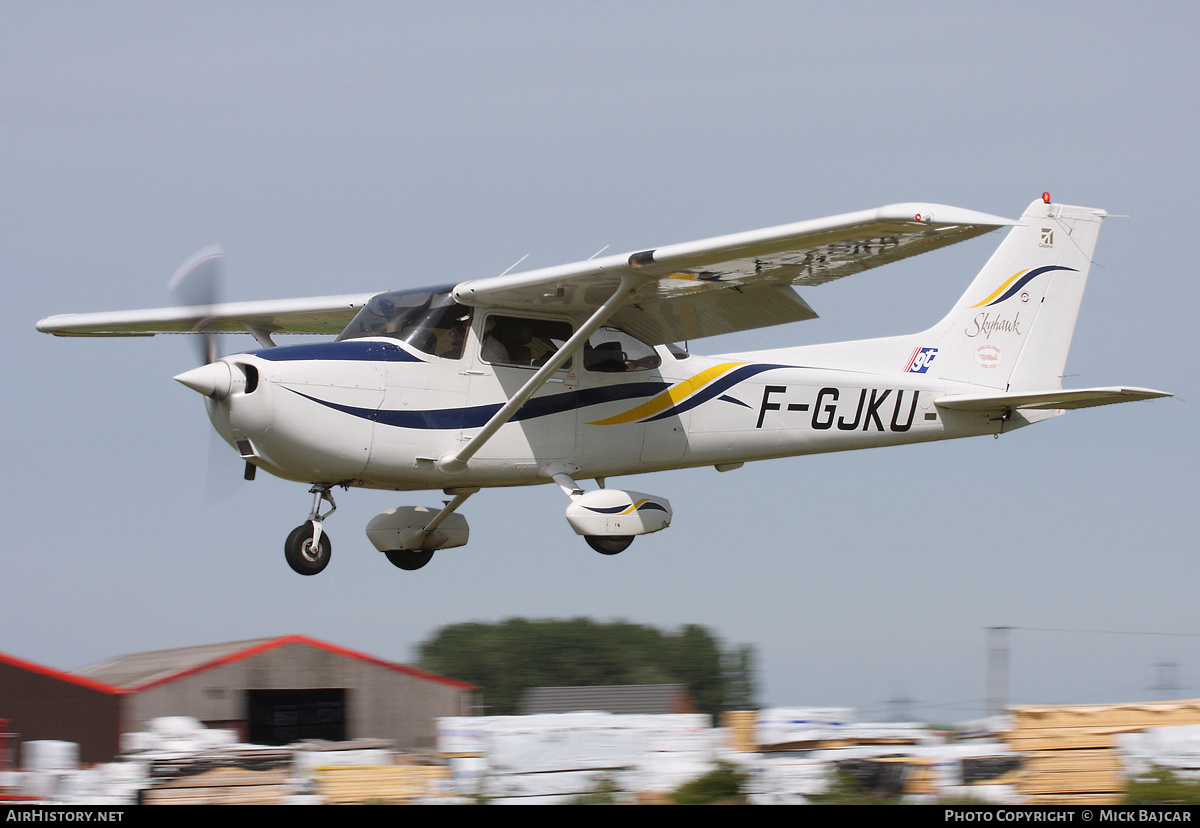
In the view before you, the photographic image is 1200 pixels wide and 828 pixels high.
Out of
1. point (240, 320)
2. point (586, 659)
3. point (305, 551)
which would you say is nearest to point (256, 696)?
point (240, 320)

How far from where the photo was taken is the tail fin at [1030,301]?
14.2 metres

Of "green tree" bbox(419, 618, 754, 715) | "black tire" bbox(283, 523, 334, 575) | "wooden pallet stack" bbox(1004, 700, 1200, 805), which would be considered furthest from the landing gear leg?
"green tree" bbox(419, 618, 754, 715)

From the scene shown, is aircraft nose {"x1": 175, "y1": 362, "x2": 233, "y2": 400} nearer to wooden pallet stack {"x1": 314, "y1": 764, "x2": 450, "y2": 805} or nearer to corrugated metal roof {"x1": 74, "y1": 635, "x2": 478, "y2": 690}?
wooden pallet stack {"x1": 314, "y1": 764, "x2": 450, "y2": 805}

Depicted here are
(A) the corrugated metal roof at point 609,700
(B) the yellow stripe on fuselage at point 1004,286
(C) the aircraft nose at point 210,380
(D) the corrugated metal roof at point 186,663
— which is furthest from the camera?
(D) the corrugated metal roof at point 186,663

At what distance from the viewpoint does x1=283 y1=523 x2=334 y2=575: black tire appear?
10953mm

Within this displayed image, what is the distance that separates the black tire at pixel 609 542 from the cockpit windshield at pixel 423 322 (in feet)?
6.51

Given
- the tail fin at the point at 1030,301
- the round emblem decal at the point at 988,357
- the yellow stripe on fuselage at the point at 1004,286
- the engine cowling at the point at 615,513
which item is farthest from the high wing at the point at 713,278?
the yellow stripe on fuselage at the point at 1004,286

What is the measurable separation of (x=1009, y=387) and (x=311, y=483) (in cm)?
765

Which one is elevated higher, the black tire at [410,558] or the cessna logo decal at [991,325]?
the cessna logo decal at [991,325]

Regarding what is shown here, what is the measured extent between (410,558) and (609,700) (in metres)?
2.34

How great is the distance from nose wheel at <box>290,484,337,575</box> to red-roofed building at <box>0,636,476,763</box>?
1170cm

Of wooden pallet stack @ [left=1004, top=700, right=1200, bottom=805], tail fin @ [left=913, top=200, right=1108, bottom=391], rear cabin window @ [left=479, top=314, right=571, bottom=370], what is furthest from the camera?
tail fin @ [left=913, top=200, right=1108, bottom=391]

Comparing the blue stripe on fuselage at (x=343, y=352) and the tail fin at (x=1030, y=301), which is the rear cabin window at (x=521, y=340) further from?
the tail fin at (x=1030, y=301)
